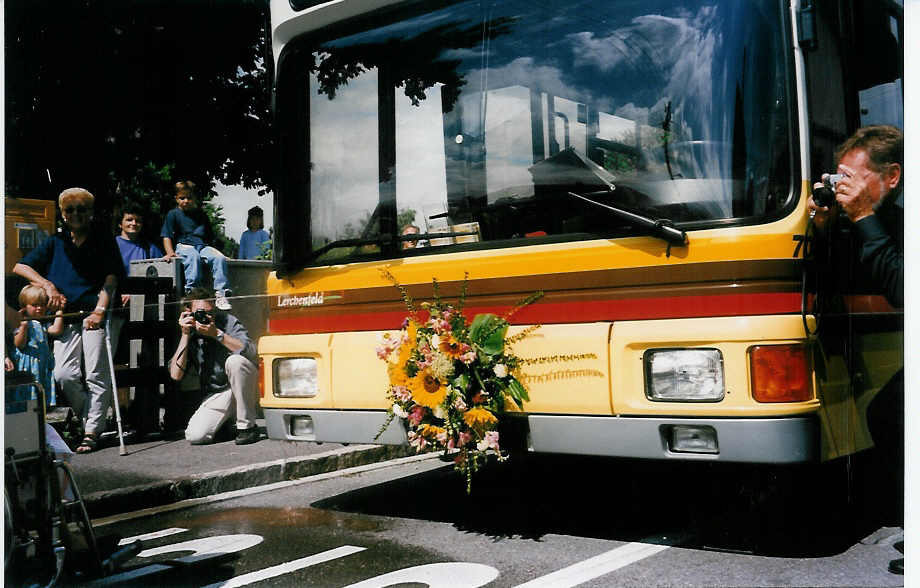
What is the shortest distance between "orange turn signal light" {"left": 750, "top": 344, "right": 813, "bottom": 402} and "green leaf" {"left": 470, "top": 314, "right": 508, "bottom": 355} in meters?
1.16

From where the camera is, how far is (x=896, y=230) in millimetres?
3998

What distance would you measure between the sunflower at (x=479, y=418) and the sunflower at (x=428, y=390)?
163 mm

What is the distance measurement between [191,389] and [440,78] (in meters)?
4.06

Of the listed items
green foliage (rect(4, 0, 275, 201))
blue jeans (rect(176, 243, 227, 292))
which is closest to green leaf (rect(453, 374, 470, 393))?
green foliage (rect(4, 0, 275, 201))

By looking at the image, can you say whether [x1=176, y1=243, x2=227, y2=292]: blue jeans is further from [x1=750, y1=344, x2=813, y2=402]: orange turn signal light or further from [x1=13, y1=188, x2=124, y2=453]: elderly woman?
[x1=750, y1=344, x2=813, y2=402]: orange turn signal light

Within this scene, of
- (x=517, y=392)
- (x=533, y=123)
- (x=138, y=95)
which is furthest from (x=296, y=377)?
(x=138, y=95)

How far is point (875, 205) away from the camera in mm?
4062

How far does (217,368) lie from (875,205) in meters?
5.04

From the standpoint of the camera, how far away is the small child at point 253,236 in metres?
5.79

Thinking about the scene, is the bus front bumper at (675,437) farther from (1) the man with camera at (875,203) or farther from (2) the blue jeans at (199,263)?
(2) the blue jeans at (199,263)

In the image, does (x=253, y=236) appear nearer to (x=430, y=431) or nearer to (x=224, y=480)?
(x=224, y=480)

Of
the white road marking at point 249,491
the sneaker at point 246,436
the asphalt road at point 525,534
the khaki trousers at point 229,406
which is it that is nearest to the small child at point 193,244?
the khaki trousers at point 229,406

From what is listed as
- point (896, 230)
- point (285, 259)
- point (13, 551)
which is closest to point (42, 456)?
point (13, 551)

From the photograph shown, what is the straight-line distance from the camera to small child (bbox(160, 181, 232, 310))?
7637mm
